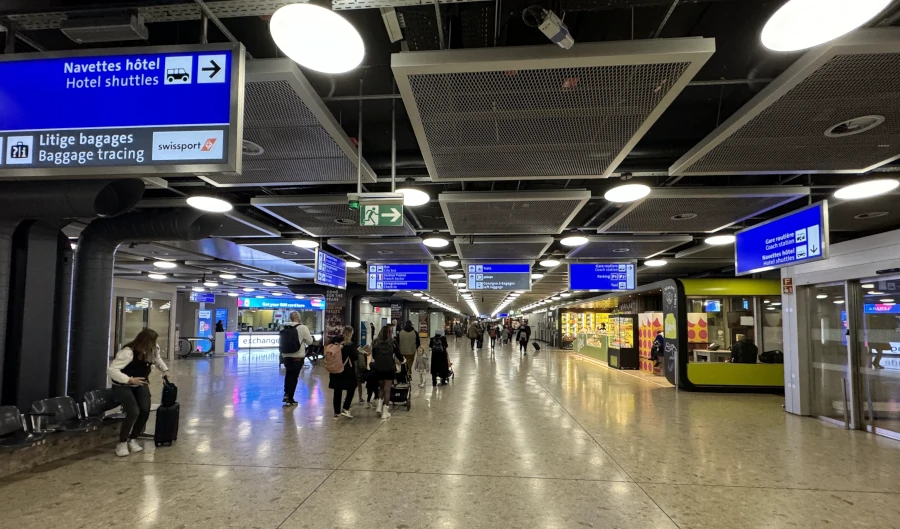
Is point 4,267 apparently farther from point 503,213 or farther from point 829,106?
point 829,106

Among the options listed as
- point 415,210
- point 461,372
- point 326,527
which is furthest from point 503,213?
point 461,372

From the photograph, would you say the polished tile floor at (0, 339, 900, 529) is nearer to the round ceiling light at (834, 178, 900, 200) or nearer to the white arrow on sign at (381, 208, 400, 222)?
the white arrow on sign at (381, 208, 400, 222)

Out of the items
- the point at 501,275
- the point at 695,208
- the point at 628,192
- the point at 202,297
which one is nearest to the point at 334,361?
the point at 628,192

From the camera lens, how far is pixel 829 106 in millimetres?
3496

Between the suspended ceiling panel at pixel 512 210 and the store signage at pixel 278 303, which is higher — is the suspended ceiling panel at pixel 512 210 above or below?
above

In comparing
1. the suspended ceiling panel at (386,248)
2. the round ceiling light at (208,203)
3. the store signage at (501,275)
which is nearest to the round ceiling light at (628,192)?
the suspended ceiling panel at (386,248)

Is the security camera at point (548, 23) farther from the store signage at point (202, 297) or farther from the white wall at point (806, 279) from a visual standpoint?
the store signage at point (202, 297)

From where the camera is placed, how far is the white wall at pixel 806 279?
7.18 meters

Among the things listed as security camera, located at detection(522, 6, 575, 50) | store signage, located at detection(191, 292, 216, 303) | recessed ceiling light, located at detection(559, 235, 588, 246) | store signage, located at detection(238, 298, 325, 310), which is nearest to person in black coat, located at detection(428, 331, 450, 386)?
recessed ceiling light, located at detection(559, 235, 588, 246)

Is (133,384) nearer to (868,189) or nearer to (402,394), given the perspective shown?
(402,394)

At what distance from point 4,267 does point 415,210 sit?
5.78 metres

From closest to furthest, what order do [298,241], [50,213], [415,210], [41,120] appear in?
[41,120]
[50,213]
[415,210]
[298,241]

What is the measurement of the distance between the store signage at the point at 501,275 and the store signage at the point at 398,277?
1.17 metres

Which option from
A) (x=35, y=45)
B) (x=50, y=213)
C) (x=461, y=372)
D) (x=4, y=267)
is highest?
(x=35, y=45)
